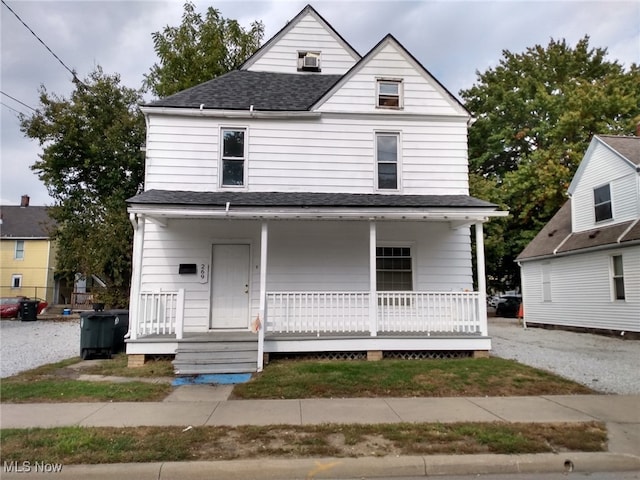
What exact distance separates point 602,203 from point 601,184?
0.71 meters

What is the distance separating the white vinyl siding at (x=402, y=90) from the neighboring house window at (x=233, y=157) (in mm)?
2408

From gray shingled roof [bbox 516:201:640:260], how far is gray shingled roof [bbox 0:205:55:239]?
1346 inches

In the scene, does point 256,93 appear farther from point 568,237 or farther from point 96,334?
point 568,237

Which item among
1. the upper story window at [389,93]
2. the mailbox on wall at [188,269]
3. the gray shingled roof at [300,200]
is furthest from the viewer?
the upper story window at [389,93]

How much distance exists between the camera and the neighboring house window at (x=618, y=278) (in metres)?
14.8

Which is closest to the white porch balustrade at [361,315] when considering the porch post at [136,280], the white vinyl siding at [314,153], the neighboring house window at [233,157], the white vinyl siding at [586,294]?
the porch post at [136,280]

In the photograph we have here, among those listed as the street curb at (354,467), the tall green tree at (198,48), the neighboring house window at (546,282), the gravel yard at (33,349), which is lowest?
the street curb at (354,467)

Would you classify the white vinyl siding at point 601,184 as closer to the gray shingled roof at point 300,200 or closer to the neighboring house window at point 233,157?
the gray shingled roof at point 300,200

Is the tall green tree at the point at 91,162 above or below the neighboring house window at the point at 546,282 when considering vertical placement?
above

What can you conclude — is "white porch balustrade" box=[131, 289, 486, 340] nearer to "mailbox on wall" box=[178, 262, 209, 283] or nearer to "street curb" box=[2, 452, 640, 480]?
"mailbox on wall" box=[178, 262, 209, 283]

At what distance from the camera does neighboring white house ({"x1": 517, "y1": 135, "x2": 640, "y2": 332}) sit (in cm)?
1447

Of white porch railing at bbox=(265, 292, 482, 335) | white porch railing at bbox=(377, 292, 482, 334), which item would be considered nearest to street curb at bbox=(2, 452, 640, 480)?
white porch railing at bbox=(265, 292, 482, 335)

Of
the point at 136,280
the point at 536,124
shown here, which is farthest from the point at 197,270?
the point at 536,124

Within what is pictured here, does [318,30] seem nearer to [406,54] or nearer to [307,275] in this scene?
[406,54]
